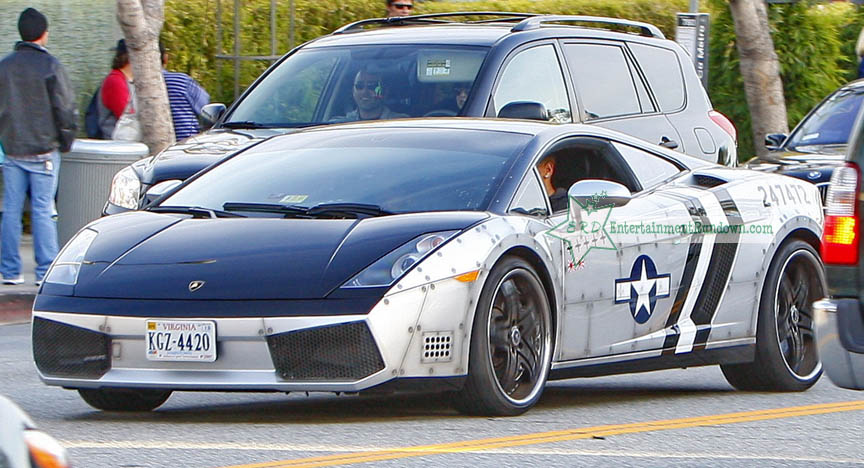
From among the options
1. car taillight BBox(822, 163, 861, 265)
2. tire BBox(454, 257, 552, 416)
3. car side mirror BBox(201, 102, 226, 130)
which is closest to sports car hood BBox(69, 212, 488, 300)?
tire BBox(454, 257, 552, 416)

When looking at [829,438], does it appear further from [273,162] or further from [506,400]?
[273,162]

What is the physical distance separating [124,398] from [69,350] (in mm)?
489

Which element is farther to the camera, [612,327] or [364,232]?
[612,327]

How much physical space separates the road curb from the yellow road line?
6306mm

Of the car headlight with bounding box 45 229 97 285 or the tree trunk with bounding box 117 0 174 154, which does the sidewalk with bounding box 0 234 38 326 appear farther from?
the car headlight with bounding box 45 229 97 285

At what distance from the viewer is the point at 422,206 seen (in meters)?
7.44

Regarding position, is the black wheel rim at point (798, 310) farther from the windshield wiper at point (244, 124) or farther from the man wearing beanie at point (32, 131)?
the man wearing beanie at point (32, 131)

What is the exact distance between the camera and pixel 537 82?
11.2 m

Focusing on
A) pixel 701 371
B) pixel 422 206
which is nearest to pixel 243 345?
pixel 422 206

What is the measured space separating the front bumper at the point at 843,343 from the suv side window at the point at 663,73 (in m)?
6.25

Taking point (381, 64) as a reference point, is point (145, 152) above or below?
below

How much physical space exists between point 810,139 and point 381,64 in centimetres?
509

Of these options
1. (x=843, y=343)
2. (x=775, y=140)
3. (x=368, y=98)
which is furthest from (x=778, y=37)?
(x=843, y=343)

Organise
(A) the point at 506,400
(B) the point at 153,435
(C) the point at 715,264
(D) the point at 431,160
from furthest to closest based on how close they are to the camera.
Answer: (C) the point at 715,264 → (D) the point at 431,160 → (A) the point at 506,400 → (B) the point at 153,435
